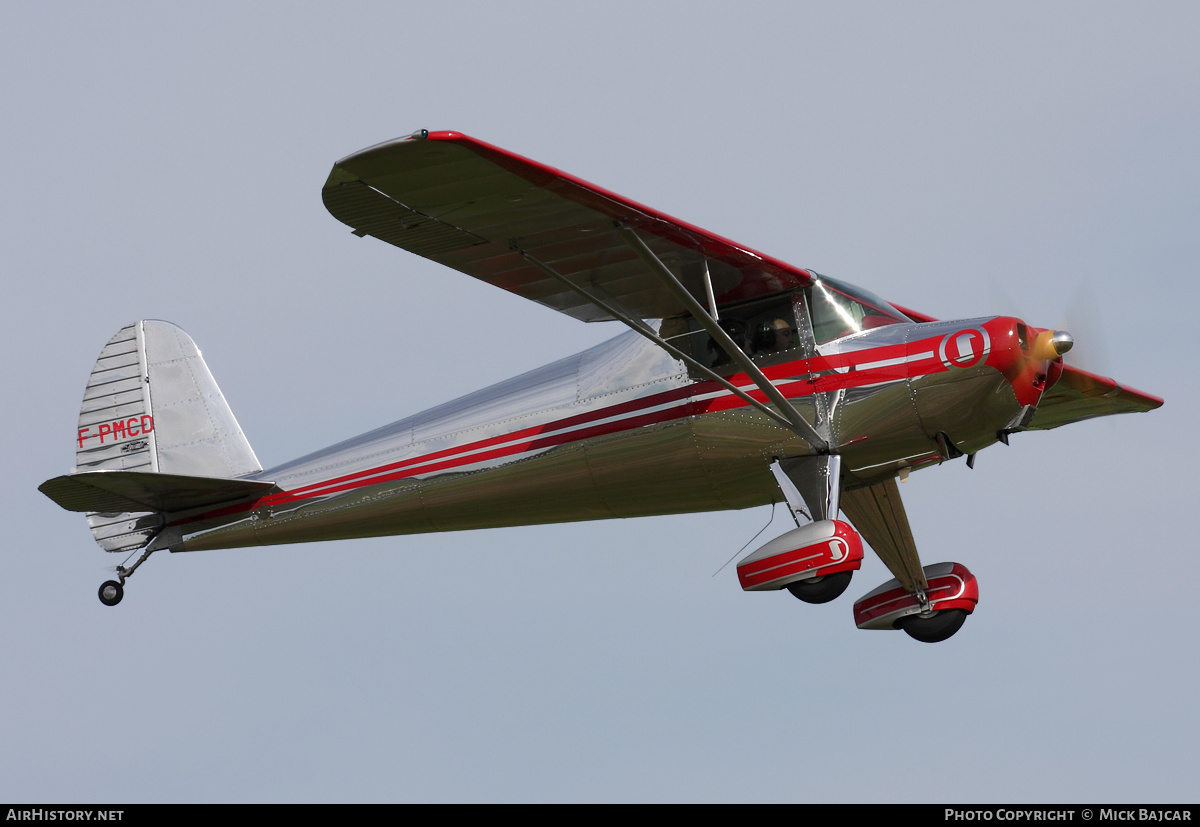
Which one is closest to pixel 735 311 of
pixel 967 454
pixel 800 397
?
pixel 800 397

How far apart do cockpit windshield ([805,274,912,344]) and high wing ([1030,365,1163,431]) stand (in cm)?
224

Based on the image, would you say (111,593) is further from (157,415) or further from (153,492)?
(157,415)

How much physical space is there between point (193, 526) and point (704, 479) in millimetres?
4787

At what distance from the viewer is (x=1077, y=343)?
40.1 feet

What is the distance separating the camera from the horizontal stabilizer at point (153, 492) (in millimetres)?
13125

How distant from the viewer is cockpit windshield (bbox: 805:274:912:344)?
1159cm

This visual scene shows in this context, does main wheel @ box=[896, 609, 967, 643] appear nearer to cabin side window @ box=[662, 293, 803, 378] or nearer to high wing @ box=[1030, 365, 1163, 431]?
high wing @ box=[1030, 365, 1163, 431]

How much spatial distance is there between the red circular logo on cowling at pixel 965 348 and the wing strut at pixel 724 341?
1.08 m

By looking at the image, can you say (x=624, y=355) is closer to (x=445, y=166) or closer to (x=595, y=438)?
(x=595, y=438)

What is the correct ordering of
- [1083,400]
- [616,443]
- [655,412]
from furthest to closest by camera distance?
1. [1083,400]
2. [616,443]
3. [655,412]

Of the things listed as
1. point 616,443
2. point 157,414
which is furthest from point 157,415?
point 616,443

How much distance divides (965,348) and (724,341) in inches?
67.9

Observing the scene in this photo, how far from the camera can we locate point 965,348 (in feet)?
36.4

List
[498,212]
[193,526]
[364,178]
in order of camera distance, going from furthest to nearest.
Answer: [193,526]
[498,212]
[364,178]
